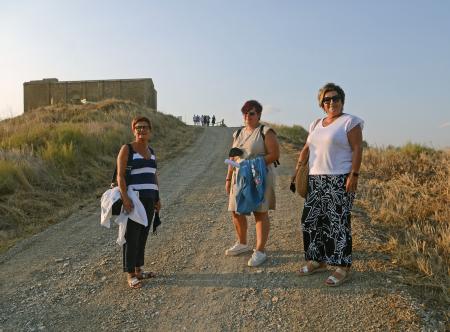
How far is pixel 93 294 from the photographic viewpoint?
4.49 m

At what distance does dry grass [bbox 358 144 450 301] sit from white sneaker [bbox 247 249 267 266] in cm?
154

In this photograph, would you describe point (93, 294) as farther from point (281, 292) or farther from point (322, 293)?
point (322, 293)

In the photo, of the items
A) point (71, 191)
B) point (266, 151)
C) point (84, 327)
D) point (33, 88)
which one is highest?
point (33, 88)

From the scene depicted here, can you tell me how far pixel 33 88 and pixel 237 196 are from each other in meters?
51.8

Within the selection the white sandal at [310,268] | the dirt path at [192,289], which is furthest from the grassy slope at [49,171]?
the white sandal at [310,268]

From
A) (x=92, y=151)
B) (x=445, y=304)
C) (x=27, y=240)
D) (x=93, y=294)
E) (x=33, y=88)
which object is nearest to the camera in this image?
(x=445, y=304)

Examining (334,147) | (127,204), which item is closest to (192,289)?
(127,204)

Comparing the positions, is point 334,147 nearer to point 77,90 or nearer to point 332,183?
point 332,183

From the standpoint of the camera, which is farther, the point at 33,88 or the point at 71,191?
the point at 33,88

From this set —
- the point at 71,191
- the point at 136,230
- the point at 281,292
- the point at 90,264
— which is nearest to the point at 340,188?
the point at 281,292

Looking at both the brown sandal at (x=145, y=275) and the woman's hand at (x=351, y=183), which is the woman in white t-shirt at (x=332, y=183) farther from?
the brown sandal at (x=145, y=275)

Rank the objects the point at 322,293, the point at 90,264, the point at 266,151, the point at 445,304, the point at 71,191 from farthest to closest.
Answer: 1. the point at 71,191
2. the point at 90,264
3. the point at 266,151
4. the point at 322,293
5. the point at 445,304

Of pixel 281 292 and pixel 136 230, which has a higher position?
pixel 136 230

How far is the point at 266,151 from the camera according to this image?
481cm
